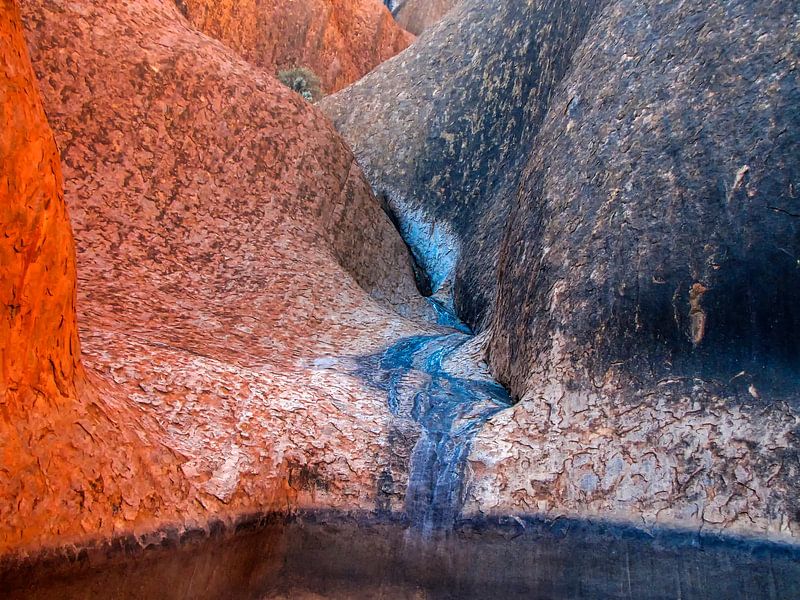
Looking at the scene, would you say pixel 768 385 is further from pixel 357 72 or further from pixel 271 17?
pixel 357 72

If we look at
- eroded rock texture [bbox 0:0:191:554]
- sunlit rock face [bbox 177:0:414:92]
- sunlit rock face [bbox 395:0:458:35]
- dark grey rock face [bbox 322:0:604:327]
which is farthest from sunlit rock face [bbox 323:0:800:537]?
sunlit rock face [bbox 395:0:458:35]

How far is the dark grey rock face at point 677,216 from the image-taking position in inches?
119

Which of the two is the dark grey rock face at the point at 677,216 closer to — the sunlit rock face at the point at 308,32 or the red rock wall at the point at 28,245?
the red rock wall at the point at 28,245

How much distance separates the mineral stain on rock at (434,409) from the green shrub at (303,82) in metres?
6.90

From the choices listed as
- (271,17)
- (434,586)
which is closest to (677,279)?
(434,586)

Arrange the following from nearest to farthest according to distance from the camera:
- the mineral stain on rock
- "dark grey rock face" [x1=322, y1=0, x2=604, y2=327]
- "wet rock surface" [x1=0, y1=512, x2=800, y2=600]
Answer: "wet rock surface" [x1=0, y1=512, x2=800, y2=600]
the mineral stain on rock
"dark grey rock face" [x1=322, y1=0, x2=604, y2=327]

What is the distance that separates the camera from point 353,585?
274cm

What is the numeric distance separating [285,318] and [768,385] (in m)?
2.41

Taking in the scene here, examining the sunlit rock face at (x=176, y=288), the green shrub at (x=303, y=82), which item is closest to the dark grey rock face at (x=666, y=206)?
the sunlit rock face at (x=176, y=288)

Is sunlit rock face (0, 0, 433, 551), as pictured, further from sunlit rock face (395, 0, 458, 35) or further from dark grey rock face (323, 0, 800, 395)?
sunlit rock face (395, 0, 458, 35)

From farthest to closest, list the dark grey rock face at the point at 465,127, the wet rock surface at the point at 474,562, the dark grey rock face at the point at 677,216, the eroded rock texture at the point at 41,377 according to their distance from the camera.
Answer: the dark grey rock face at the point at 465,127
the dark grey rock face at the point at 677,216
the wet rock surface at the point at 474,562
the eroded rock texture at the point at 41,377

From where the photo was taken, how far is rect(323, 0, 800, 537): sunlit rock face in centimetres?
282

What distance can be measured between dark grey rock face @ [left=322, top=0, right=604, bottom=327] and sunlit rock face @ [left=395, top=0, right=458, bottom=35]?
354 inches

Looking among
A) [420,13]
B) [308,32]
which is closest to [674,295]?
[308,32]
